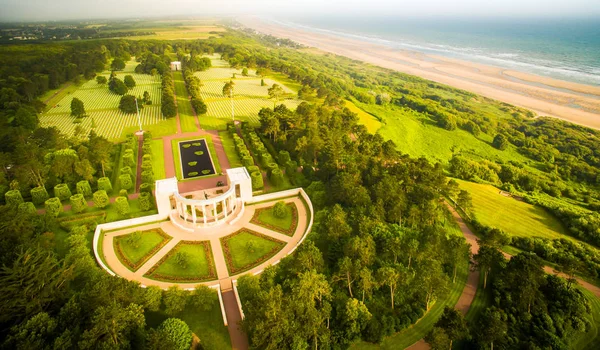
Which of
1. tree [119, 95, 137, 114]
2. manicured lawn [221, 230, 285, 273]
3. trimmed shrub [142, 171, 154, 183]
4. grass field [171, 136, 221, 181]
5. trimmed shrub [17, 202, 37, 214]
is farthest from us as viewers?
tree [119, 95, 137, 114]

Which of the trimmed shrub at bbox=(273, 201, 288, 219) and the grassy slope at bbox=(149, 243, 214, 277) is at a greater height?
the trimmed shrub at bbox=(273, 201, 288, 219)

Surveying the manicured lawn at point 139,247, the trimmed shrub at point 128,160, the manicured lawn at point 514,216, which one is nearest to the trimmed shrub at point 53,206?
the manicured lawn at point 139,247

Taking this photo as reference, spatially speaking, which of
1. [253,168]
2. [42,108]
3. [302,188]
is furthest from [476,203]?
[42,108]

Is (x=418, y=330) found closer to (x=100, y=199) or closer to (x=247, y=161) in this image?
(x=247, y=161)

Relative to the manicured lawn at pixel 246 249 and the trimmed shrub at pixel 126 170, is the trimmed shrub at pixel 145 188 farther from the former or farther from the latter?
the manicured lawn at pixel 246 249

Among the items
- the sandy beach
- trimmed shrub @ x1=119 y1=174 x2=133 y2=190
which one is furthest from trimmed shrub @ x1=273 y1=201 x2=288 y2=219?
the sandy beach

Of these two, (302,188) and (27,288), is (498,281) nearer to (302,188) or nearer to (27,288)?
(302,188)

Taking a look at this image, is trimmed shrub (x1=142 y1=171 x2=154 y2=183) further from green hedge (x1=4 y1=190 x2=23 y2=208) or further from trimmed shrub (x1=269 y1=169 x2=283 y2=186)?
trimmed shrub (x1=269 y1=169 x2=283 y2=186)
